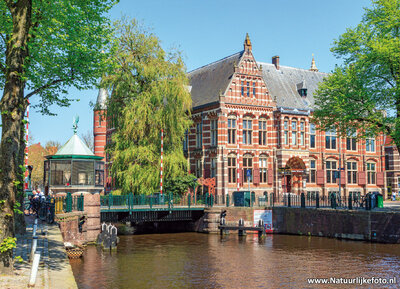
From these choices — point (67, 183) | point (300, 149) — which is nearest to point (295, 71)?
point (300, 149)

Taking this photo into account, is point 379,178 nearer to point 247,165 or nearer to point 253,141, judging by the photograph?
point 253,141

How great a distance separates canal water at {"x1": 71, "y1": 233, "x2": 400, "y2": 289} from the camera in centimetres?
1813

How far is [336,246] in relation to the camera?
1101 inches

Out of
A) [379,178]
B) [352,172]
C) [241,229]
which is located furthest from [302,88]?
[241,229]

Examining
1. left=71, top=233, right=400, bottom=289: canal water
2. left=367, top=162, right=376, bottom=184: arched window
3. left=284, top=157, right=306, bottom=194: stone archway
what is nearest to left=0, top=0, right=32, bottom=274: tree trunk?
left=71, top=233, right=400, bottom=289: canal water

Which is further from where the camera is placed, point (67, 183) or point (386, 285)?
point (67, 183)

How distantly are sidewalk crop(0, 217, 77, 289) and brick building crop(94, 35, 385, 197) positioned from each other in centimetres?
2673

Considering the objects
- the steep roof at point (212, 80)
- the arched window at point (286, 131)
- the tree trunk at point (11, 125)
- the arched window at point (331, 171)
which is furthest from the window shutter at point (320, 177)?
the tree trunk at point (11, 125)

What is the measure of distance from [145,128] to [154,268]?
19.0m

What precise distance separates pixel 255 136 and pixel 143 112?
12.7 m

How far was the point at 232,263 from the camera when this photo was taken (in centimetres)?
2252

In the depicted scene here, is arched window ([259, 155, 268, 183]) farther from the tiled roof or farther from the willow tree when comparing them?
the willow tree

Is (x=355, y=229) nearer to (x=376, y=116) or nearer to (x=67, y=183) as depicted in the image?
(x=376, y=116)

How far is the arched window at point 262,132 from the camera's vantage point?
1784 inches
